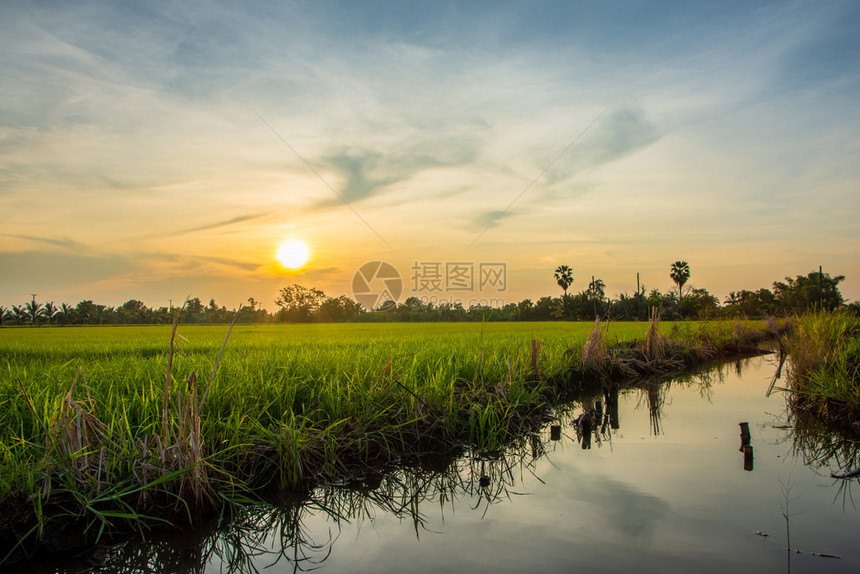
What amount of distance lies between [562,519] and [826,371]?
17.5 ft

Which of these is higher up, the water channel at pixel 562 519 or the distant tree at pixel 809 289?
the distant tree at pixel 809 289

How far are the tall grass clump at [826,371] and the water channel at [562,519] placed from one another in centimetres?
91

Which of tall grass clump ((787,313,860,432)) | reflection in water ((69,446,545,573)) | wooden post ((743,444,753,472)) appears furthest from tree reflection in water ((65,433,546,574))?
tall grass clump ((787,313,860,432))

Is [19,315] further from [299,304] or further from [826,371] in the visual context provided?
[826,371]

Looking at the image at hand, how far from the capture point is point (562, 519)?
326 cm

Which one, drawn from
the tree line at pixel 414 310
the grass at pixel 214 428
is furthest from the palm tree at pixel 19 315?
the grass at pixel 214 428

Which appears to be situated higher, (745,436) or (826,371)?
(826,371)

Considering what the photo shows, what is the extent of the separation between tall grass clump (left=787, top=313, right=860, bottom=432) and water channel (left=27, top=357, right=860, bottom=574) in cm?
91

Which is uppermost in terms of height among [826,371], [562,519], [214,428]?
[826,371]

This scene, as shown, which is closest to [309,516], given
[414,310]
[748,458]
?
[748,458]

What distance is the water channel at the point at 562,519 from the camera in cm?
273

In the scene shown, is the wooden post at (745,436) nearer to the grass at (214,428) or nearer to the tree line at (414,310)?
the grass at (214,428)

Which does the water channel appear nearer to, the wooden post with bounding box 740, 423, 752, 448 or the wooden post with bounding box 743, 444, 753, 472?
the wooden post with bounding box 743, 444, 753, 472

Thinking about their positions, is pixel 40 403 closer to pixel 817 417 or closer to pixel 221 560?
pixel 221 560
